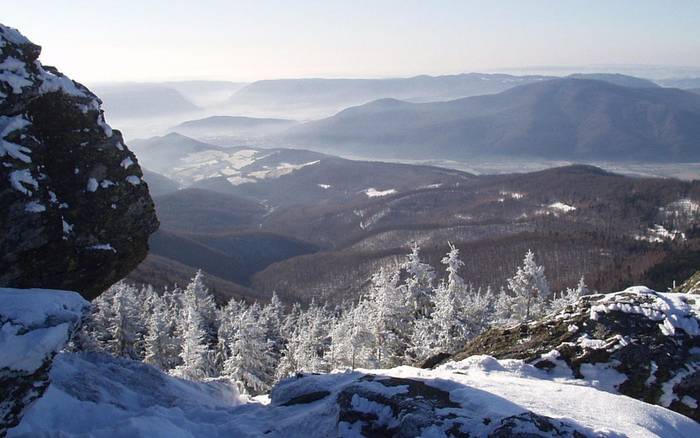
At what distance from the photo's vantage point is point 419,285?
4028 cm

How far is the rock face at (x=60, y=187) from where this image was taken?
17.0m

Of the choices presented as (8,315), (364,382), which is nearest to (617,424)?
(364,382)

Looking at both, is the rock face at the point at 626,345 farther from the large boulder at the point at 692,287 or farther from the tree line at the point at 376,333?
the tree line at the point at 376,333

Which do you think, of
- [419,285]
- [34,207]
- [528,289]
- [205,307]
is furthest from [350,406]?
[205,307]

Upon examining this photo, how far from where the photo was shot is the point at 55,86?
19531 mm

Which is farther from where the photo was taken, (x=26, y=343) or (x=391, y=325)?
(x=391, y=325)

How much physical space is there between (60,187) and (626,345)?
23875 mm

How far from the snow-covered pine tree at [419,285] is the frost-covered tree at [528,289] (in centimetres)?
1202

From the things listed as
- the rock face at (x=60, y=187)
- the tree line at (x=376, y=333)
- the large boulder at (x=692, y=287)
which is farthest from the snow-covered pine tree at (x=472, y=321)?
the rock face at (x=60, y=187)

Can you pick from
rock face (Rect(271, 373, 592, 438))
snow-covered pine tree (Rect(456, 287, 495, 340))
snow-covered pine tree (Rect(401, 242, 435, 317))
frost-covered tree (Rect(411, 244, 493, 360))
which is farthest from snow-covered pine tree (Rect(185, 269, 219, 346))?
rock face (Rect(271, 373, 592, 438))

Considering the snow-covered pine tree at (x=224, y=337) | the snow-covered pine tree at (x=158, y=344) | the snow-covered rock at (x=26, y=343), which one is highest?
the snow-covered rock at (x=26, y=343)

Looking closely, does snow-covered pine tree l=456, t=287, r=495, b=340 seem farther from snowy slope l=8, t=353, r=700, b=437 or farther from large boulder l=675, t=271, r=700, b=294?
snowy slope l=8, t=353, r=700, b=437

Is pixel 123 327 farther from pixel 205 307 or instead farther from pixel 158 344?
pixel 205 307

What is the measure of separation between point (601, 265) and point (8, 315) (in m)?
176
